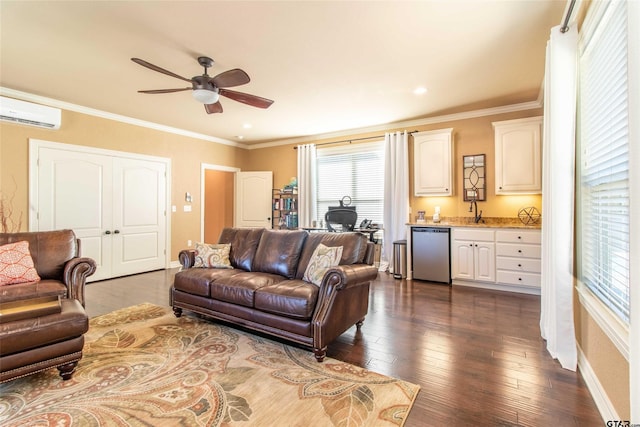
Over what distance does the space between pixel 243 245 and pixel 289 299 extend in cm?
138

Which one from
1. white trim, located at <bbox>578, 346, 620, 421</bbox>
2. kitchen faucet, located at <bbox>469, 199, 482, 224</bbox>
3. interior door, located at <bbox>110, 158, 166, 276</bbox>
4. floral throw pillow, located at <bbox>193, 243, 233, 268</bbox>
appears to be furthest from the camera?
interior door, located at <bbox>110, 158, 166, 276</bbox>

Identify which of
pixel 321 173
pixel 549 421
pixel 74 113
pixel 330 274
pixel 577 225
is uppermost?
pixel 74 113

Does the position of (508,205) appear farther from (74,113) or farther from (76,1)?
(74,113)

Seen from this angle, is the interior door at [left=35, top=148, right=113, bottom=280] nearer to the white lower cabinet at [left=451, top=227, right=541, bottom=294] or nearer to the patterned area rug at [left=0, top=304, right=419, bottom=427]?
the patterned area rug at [left=0, top=304, right=419, bottom=427]

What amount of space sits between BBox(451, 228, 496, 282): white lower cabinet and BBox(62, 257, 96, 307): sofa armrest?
4703 millimetres

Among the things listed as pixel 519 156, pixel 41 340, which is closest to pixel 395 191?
Answer: pixel 519 156

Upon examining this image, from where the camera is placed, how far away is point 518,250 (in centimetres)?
417

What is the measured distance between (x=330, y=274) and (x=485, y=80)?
318 cm

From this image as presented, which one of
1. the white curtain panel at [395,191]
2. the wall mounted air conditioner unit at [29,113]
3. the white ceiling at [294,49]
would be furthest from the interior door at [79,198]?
the white curtain panel at [395,191]

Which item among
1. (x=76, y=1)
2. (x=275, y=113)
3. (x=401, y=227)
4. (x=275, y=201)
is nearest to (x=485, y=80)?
(x=401, y=227)

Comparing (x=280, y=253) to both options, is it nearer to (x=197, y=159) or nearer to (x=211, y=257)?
(x=211, y=257)

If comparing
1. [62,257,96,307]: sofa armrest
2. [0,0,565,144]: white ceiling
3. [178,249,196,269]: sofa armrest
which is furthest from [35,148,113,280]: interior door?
[178,249,196,269]: sofa armrest

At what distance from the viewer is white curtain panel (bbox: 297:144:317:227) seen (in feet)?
21.2

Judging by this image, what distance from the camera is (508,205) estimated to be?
15.6 feet
